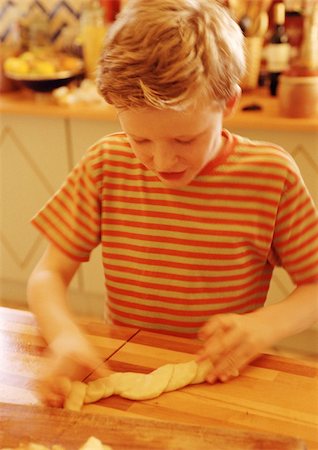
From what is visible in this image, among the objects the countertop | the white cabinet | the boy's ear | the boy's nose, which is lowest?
the white cabinet

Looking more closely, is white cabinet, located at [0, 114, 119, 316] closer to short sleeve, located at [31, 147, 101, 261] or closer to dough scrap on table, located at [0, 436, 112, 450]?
short sleeve, located at [31, 147, 101, 261]

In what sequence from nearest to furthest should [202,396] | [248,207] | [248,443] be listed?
[248,443]
[202,396]
[248,207]

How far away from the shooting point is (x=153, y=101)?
85 centimetres

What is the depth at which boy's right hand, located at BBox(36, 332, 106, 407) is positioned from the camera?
2.75 ft

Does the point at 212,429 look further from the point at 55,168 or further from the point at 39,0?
the point at 39,0

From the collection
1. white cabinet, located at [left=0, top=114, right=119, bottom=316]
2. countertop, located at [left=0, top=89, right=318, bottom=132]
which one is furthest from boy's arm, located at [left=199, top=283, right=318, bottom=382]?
white cabinet, located at [left=0, top=114, right=119, bottom=316]

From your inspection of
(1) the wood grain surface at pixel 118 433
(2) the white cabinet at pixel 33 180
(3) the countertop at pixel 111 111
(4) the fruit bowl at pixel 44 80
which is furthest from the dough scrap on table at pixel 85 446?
(4) the fruit bowl at pixel 44 80

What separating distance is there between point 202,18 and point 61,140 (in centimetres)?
157

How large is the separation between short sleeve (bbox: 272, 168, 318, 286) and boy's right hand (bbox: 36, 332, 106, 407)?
356mm

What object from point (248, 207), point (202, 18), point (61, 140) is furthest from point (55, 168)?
point (202, 18)

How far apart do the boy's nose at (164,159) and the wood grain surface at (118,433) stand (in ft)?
1.13

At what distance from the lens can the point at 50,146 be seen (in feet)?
8.00

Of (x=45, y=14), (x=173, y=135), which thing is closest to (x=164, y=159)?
(x=173, y=135)

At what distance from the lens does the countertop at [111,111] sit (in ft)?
6.64
